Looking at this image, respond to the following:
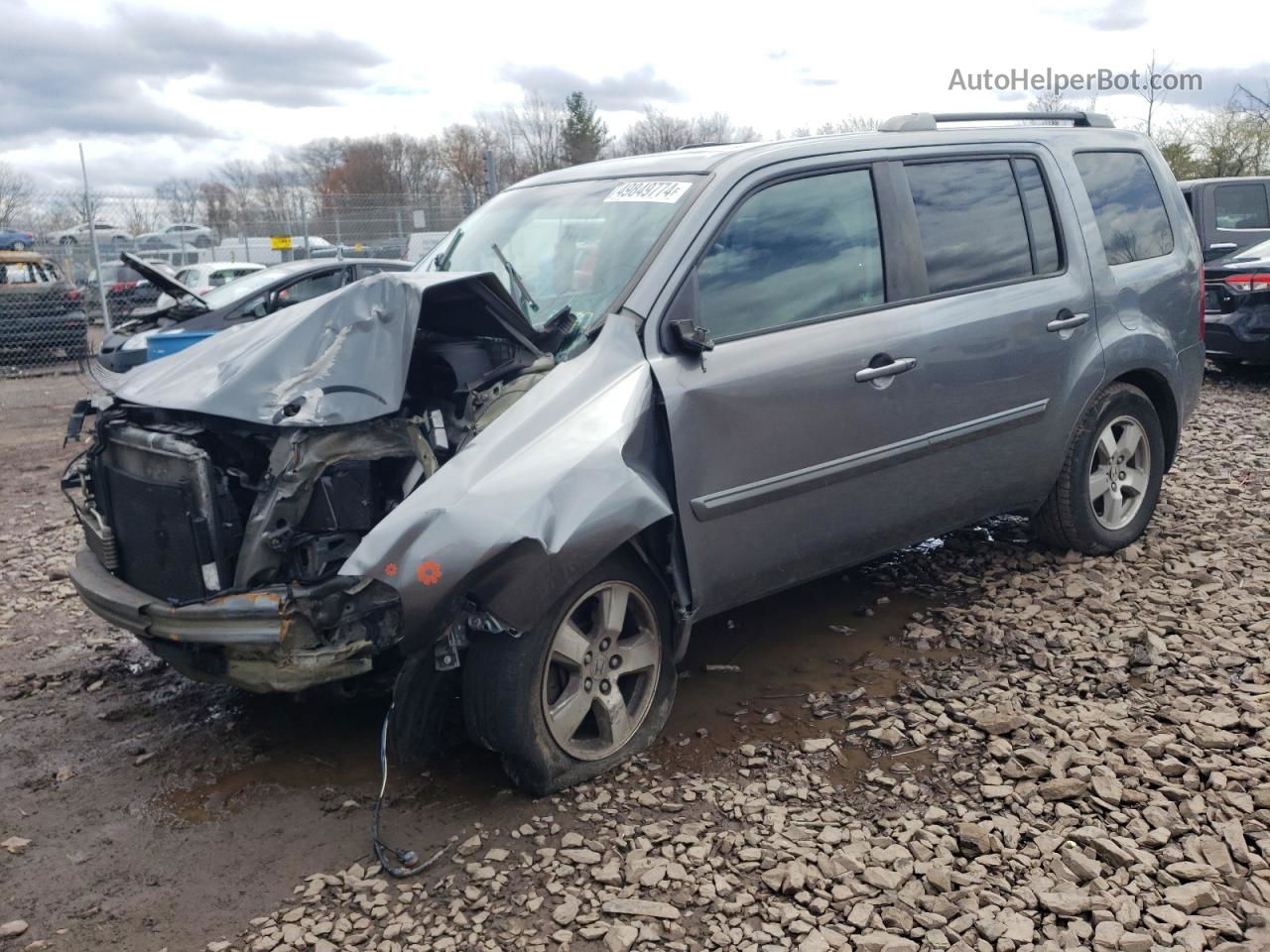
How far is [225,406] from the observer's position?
3.35 metres

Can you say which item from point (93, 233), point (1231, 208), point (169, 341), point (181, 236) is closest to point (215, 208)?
point (181, 236)

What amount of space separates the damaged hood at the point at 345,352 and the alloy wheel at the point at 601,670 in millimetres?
864

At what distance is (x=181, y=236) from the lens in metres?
22.2

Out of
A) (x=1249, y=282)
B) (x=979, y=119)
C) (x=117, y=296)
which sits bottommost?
(x=1249, y=282)

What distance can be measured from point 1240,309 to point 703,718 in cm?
857

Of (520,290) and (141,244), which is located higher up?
(141,244)

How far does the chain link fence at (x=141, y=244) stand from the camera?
50.6ft

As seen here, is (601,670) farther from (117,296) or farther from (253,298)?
(117,296)

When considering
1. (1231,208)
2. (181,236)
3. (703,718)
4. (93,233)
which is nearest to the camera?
(703,718)

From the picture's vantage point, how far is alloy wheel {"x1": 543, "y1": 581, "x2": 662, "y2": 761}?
329cm

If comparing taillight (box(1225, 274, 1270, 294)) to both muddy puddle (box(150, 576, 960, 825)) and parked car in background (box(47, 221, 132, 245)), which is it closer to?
muddy puddle (box(150, 576, 960, 825))

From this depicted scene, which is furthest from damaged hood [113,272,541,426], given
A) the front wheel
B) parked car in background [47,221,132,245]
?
parked car in background [47,221,132,245]

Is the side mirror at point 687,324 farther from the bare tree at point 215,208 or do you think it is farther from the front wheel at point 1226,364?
the bare tree at point 215,208

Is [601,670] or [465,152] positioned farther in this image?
[465,152]
